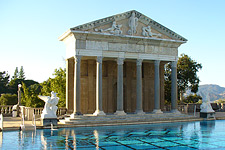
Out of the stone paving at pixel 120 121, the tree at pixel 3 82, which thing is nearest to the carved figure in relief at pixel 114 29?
the stone paving at pixel 120 121

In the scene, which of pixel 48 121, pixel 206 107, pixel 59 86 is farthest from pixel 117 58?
pixel 59 86

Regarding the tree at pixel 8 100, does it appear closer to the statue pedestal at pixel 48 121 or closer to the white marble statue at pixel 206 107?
the statue pedestal at pixel 48 121

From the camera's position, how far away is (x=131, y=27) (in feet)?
86.2

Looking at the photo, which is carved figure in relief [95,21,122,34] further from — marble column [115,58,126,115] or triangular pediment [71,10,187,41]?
marble column [115,58,126,115]

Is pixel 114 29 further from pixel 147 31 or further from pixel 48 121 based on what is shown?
pixel 48 121

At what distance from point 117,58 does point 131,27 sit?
3.23m

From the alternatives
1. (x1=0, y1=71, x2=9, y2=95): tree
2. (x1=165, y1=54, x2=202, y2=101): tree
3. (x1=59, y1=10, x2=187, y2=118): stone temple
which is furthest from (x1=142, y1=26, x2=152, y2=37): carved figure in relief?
(x1=0, y1=71, x2=9, y2=95): tree

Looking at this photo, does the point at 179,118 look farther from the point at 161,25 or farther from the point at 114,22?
the point at 114,22

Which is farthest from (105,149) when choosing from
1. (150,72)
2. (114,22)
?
(150,72)

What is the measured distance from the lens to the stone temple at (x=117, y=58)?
24625mm

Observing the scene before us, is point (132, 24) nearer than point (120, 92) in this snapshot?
A: No

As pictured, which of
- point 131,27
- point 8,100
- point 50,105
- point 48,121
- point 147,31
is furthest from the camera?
point 8,100

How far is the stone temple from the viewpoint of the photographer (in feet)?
80.8

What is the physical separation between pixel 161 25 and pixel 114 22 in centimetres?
503
